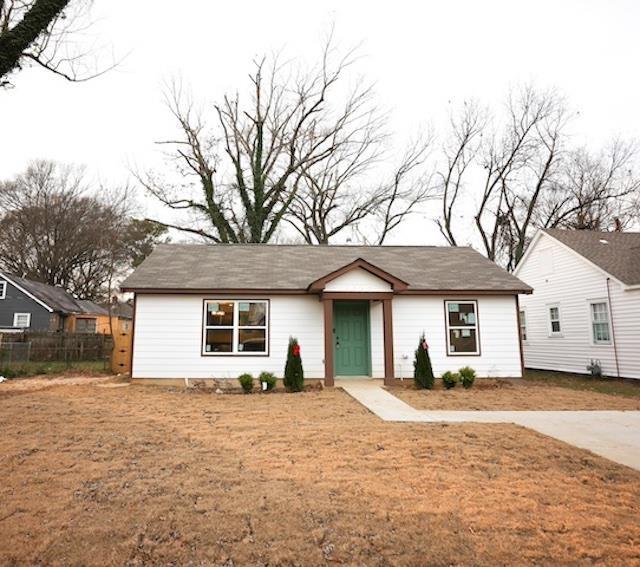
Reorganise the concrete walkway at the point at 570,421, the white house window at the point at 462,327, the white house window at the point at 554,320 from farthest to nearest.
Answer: the white house window at the point at 554,320 < the white house window at the point at 462,327 < the concrete walkway at the point at 570,421

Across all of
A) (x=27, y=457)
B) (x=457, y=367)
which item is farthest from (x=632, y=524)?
(x=457, y=367)

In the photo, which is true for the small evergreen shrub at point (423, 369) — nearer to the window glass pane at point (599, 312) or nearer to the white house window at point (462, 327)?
the white house window at point (462, 327)

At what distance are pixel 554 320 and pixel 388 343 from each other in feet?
29.3

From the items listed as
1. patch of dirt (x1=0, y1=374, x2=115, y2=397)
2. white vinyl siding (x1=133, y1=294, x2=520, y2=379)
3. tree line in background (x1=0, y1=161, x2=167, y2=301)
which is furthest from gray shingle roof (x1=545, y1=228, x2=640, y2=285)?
tree line in background (x1=0, y1=161, x2=167, y2=301)

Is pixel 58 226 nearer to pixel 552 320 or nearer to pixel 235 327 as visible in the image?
pixel 235 327

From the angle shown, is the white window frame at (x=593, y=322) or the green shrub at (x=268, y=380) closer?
the green shrub at (x=268, y=380)

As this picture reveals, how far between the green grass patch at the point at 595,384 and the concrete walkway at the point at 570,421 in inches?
154

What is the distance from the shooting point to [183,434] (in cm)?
607

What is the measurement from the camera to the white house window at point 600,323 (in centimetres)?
1422

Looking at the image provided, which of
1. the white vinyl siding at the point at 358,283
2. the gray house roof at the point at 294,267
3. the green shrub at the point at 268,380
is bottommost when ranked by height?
the green shrub at the point at 268,380

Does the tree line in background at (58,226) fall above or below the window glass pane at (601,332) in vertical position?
above

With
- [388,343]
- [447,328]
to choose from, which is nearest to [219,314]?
[388,343]

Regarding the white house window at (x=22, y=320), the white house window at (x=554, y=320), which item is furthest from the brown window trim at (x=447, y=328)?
the white house window at (x=22, y=320)

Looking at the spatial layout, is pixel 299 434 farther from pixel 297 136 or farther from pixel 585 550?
pixel 297 136
